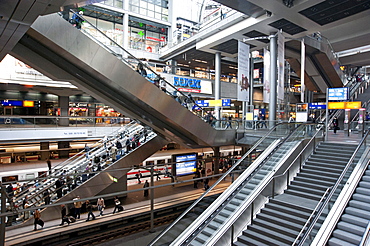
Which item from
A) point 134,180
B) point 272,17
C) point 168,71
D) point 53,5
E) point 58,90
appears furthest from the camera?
point 168,71

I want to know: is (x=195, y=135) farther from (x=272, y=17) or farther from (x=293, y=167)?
(x=272, y=17)

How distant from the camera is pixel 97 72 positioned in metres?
7.62

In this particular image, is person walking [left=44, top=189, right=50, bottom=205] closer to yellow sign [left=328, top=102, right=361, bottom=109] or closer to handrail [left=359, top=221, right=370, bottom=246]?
handrail [left=359, top=221, right=370, bottom=246]

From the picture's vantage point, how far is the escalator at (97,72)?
675 cm

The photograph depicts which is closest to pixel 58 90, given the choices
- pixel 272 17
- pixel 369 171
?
pixel 272 17

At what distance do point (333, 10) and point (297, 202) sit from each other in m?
10.0

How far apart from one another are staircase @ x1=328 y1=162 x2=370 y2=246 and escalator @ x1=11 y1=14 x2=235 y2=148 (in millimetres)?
6219

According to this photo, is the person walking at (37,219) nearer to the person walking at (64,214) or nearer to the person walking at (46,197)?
the person walking at (64,214)

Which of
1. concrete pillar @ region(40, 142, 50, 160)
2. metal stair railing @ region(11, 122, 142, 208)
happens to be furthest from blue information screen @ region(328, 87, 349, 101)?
concrete pillar @ region(40, 142, 50, 160)

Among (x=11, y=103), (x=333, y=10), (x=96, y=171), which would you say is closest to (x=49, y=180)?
(x=96, y=171)

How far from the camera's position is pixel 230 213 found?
7.29 metres

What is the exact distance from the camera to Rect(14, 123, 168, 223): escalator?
30.6 ft

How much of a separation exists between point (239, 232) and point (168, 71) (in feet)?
55.4

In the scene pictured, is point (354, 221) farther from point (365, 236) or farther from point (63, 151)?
point (63, 151)
